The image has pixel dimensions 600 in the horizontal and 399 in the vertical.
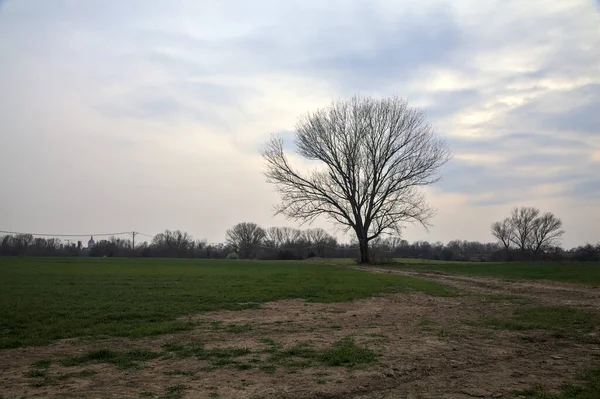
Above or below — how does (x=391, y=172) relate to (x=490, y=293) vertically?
above

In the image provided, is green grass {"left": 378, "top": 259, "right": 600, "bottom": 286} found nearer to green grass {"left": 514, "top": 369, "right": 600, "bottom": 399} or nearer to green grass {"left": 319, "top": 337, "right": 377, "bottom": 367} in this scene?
green grass {"left": 514, "top": 369, "right": 600, "bottom": 399}

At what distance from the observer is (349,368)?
6.16 metres

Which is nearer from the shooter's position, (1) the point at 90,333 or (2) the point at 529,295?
(1) the point at 90,333

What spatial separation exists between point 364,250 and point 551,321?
32.4m

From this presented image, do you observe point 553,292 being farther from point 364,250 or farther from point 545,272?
point 364,250

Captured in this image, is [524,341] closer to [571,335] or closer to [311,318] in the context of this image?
[571,335]

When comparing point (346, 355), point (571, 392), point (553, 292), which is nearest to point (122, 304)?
point (346, 355)

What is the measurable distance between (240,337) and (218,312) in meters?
3.29

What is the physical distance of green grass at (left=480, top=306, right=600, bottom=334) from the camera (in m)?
9.33

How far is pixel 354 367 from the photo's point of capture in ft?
20.4

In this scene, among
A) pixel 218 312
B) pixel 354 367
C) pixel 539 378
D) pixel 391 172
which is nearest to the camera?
pixel 539 378

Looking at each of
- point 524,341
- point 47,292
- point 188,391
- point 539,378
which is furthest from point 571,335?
point 47,292

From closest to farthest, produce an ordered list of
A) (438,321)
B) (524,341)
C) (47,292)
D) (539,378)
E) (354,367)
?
(539,378)
(354,367)
(524,341)
(438,321)
(47,292)

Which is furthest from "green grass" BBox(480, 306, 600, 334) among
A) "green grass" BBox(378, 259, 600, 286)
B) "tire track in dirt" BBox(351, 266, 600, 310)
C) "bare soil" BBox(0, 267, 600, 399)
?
"green grass" BBox(378, 259, 600, 286)
